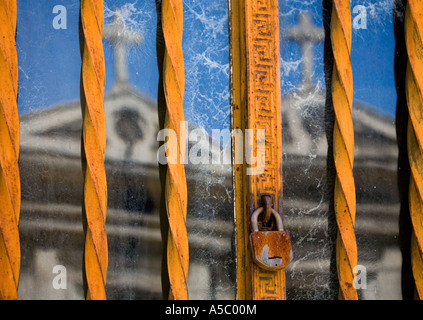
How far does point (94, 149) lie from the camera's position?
1.83 m

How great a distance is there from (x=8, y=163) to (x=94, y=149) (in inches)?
10.1

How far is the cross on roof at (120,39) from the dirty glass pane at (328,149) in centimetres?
52

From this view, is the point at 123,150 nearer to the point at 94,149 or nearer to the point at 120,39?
the point at 94,149

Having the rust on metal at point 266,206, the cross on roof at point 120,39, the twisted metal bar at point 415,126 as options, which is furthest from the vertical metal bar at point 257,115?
the twisted metal bar at point 415,126

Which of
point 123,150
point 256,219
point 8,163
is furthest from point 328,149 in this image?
point 8,163

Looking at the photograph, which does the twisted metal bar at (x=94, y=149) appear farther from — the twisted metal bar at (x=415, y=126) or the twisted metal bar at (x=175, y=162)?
the twisted metal bar at (x=415, y=126)

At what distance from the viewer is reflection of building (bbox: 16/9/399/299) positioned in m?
1.88

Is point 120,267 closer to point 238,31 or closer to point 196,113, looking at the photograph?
point 196,113

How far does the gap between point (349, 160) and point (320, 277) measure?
407mm

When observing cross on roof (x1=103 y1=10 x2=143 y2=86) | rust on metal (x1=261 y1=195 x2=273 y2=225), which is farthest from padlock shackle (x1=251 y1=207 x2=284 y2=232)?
cross on roof (x1=103 y1=10 x2=143 y2=86)

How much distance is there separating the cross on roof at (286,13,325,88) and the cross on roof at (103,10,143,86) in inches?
21.1

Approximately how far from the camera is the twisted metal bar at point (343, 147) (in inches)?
76.9
